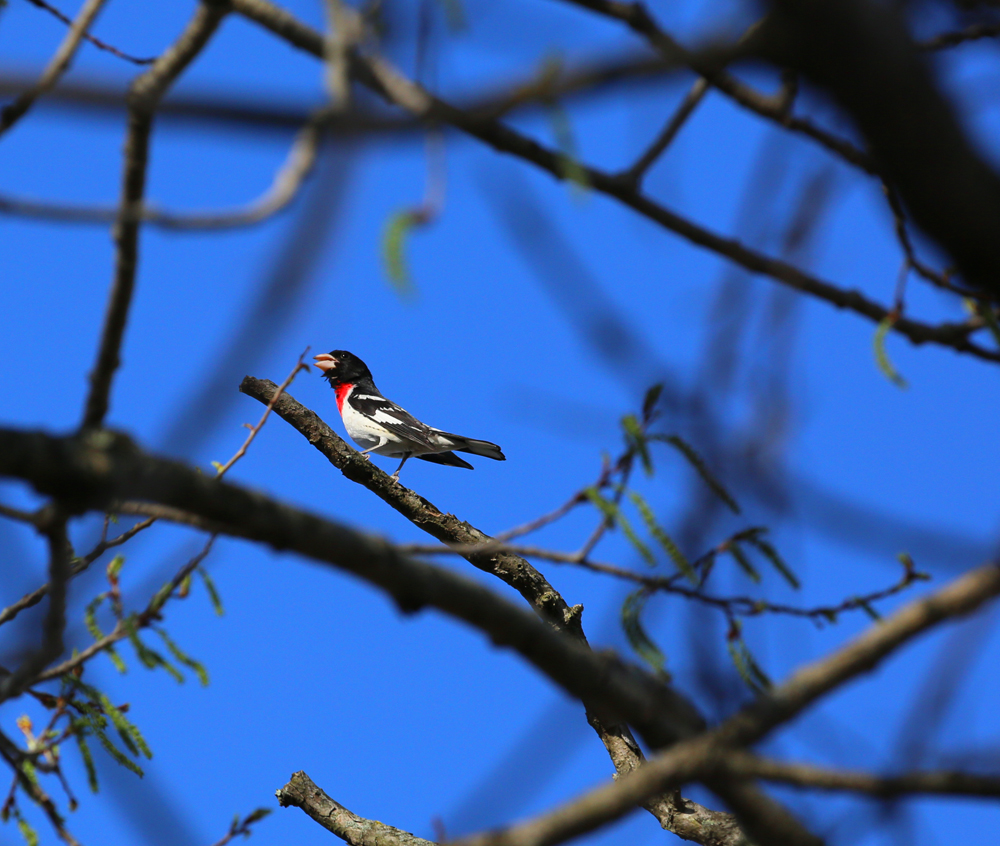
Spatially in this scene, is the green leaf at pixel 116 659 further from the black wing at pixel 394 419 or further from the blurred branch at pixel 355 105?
the black wing at pixel 394 419

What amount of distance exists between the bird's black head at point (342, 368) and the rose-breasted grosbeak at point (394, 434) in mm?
409

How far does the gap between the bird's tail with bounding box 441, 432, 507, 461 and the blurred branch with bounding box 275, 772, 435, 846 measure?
14.3 feet

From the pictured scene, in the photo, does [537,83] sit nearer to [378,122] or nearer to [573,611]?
[378,122]

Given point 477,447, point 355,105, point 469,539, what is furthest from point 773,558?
point 477,447

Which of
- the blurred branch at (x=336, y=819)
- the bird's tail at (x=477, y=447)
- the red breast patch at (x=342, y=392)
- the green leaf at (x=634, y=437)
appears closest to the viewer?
the green leaf at (x=634, y=437)

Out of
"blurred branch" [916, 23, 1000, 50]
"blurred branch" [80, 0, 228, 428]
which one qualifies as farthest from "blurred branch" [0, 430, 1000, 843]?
"blurred branch" [916, 23, 1000, 50]

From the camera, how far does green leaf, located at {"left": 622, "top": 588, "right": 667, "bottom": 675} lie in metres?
2.16

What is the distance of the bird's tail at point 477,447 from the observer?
8.89 metres

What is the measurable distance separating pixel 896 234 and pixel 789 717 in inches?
52.7

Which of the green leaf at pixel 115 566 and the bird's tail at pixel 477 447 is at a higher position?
the bird's tail at pixel 477 447

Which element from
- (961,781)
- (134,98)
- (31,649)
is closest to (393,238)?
(134,98)

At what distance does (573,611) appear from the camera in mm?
4906

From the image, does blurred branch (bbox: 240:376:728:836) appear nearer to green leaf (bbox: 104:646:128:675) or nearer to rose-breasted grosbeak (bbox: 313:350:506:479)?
green leaf (bbox: 104:646:128:675)

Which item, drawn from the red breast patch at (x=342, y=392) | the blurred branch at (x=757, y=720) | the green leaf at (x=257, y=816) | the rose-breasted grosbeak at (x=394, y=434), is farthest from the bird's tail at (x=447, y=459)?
the blurred branch at (x=757, y=720)
